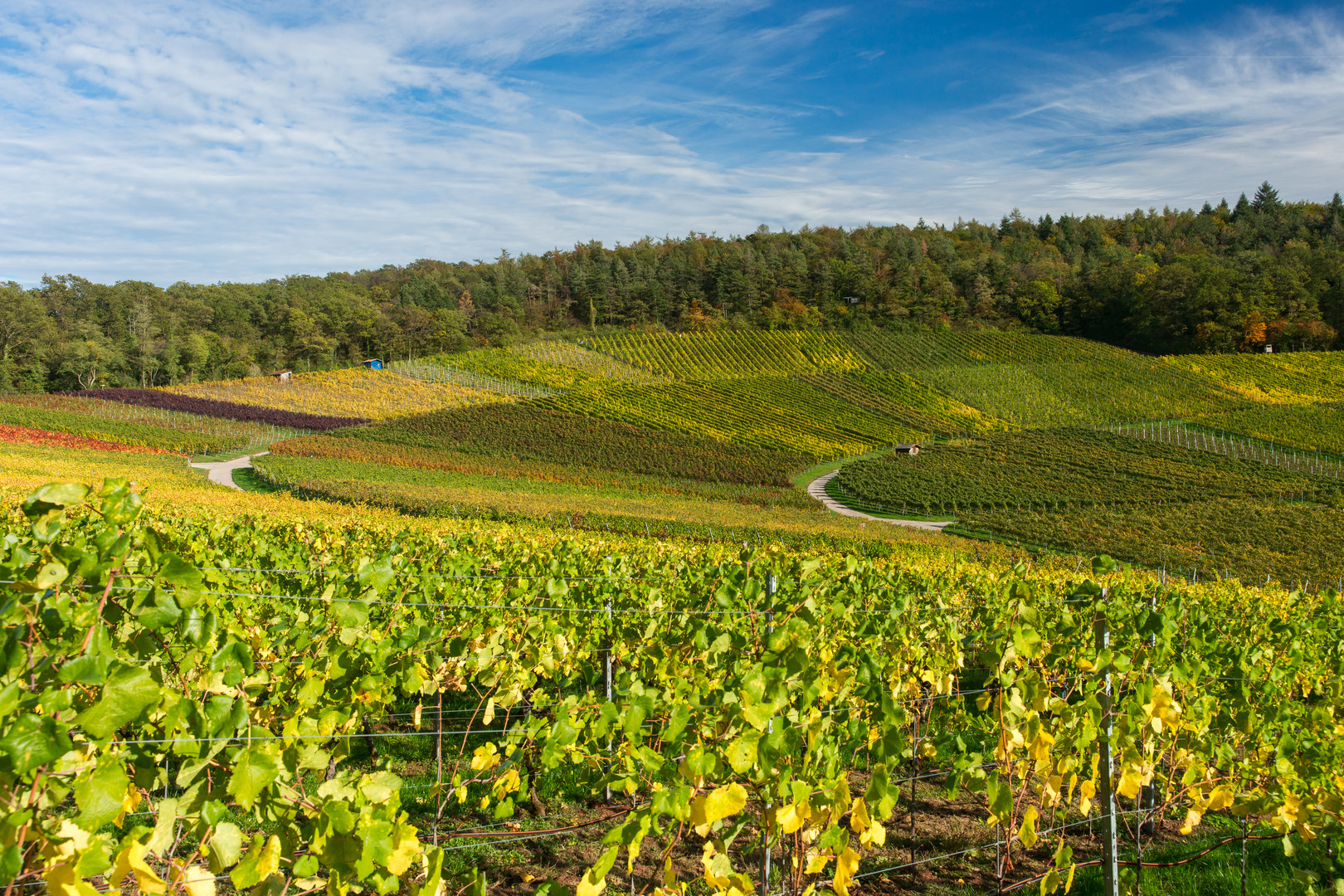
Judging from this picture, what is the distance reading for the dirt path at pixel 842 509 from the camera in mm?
33341

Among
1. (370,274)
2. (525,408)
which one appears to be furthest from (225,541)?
(370,274)

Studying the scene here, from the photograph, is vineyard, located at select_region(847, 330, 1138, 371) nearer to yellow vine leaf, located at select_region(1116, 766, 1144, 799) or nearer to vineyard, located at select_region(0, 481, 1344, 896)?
vineyard, located at select_region(0, 481, 1344, 896)

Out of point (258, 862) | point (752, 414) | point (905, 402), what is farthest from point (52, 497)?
point (905, 402)

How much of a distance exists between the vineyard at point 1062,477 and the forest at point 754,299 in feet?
131

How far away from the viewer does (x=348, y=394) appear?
68062mm

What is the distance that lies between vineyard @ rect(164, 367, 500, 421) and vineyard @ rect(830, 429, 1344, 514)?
37580mm

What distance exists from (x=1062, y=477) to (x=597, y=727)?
43.3 meters

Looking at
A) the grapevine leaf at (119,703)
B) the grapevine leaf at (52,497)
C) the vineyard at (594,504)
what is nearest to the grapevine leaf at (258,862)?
the grapevine leaf at (119,703)

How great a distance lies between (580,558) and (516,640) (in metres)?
3.09

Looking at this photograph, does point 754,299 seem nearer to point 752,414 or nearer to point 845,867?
point 752,414

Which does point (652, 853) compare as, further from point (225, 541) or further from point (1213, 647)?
point (225, 541)

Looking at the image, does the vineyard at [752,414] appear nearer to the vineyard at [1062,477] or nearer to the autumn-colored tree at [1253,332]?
the vineyard at [1062,477]

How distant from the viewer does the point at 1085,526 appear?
1214 inches

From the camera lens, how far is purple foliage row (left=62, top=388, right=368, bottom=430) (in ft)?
186
